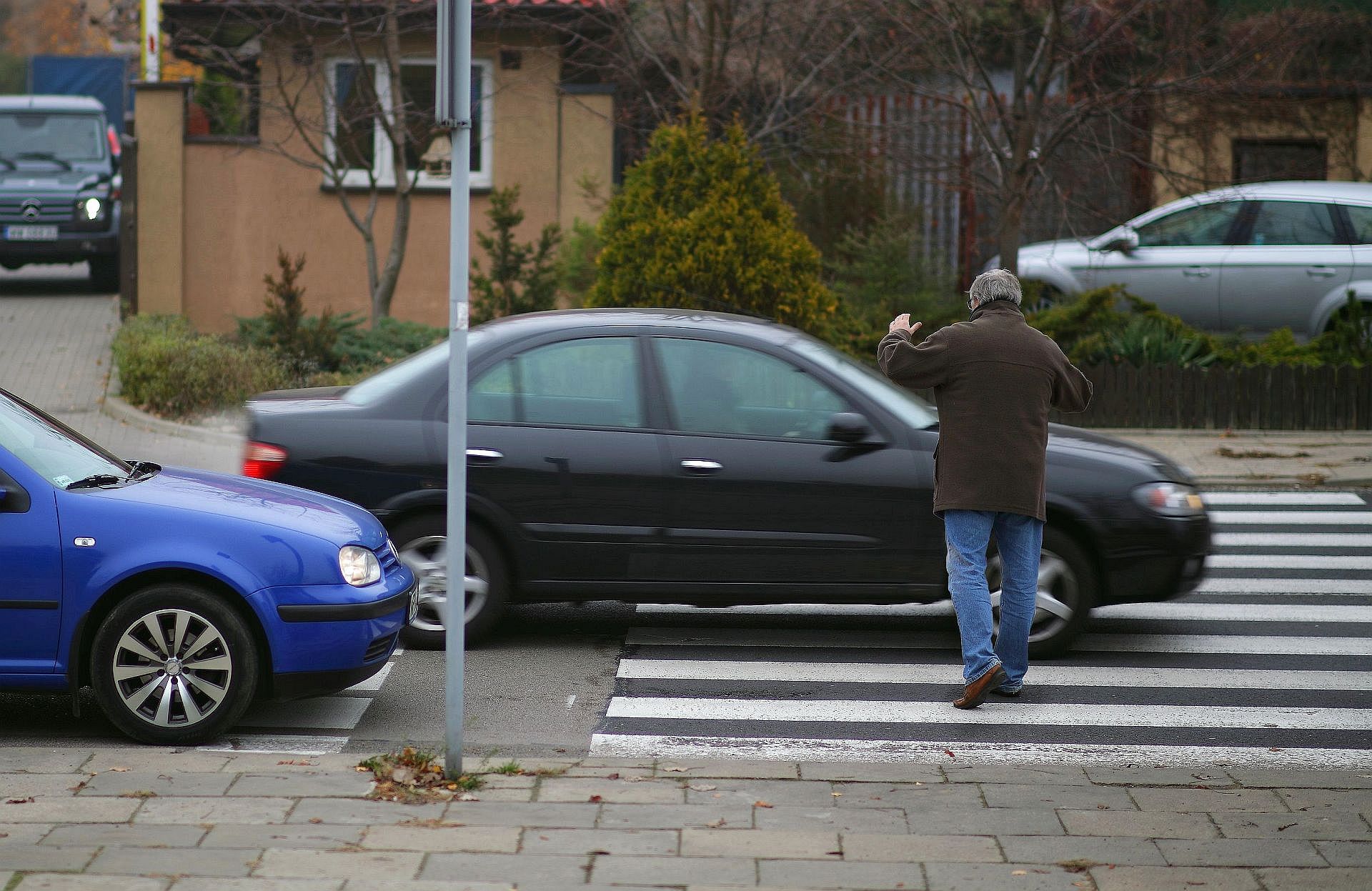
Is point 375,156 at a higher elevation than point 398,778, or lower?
higher

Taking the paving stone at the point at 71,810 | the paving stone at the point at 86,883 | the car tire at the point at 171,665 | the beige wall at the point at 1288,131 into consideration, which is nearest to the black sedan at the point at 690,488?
the car tire at the point at 171,665

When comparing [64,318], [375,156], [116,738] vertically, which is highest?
[375,156]

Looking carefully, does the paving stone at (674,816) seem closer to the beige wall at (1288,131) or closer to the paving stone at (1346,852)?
the paving stone at (1346,852)

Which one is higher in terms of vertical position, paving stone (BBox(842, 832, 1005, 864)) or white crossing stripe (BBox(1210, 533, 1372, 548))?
paving stone (BBox(842, 832, 1005, 864))

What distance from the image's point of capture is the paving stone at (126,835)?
15.6 ft

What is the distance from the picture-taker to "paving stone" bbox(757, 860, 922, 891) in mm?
Result: 4570

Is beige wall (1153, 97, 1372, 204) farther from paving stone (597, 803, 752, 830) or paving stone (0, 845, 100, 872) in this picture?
paving stone (0, 845, 100, 872)

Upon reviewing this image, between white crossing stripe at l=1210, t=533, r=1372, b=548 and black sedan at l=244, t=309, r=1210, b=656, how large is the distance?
325cm

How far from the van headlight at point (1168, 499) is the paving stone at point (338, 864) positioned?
4416mm

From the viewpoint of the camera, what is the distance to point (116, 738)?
6344 mm

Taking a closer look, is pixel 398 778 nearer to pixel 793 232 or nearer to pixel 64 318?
pixel 793 232

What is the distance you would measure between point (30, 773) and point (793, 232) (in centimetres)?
1015

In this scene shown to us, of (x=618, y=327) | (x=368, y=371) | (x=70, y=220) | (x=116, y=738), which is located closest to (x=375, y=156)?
(x=70, y=220)

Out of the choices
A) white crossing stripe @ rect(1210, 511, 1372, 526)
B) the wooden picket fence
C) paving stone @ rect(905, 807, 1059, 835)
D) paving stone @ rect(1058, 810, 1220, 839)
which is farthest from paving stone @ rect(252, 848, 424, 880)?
the wooden picket fence
